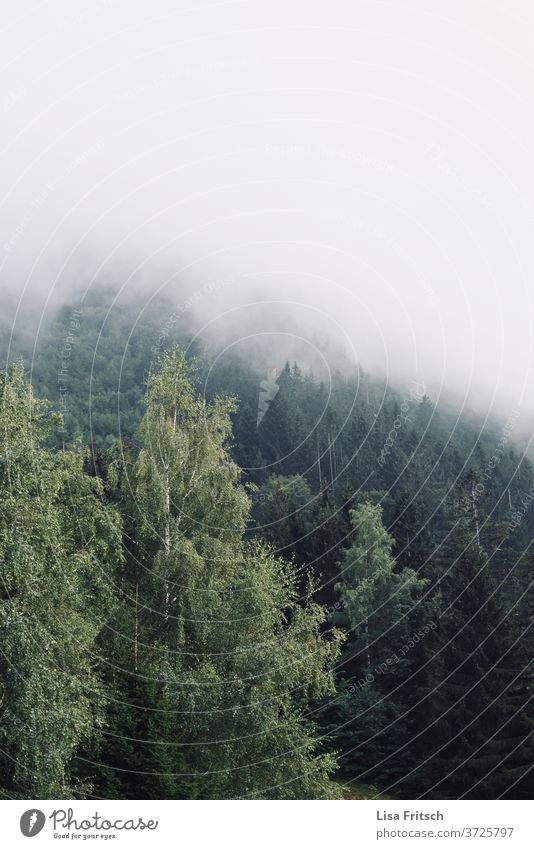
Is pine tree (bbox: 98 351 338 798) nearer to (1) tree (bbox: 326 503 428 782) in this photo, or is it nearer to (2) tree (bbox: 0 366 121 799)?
(2) tree (bbox: 0 366 121 799)

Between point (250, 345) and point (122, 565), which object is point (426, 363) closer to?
point (250, 345)

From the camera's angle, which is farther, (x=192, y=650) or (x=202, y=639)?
(x=192, y=650)

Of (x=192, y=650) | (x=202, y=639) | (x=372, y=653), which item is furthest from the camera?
(x=372, y=653)

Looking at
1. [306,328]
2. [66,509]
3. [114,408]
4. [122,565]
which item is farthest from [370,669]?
[306,328]
